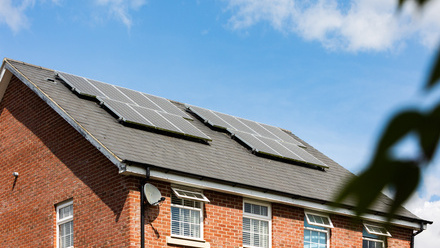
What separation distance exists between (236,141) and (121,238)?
6358mm

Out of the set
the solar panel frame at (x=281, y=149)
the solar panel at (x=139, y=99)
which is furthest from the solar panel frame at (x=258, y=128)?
the solar panel at (x=139, y=99)

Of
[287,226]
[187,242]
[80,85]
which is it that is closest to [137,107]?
[80,85]

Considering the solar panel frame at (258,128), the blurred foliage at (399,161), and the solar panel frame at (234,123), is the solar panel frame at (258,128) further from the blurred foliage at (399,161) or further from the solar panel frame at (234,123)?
the blurred foliage at (399,161)

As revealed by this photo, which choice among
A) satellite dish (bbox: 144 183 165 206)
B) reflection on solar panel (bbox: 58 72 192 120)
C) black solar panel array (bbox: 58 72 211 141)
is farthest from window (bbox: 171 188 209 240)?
reflection on solar panel (bbox: 58 72 192 120)

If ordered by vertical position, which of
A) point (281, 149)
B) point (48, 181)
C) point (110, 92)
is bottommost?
point (48, 181)

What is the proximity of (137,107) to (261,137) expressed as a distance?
4.33m

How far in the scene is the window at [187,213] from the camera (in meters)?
16.2

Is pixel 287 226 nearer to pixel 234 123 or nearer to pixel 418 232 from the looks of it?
pixel 418 232

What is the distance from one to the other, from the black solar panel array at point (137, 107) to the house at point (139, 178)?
0.17 feet

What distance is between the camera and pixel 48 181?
1780cm

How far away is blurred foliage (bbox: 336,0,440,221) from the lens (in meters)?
0.85

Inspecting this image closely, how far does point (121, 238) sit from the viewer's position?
15359 mm

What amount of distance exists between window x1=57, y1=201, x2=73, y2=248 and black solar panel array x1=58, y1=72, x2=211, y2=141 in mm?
2484

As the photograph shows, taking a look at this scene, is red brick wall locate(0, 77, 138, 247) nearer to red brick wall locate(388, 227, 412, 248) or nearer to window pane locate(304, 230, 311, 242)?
window pane locate(304, 230, 311, 242)
